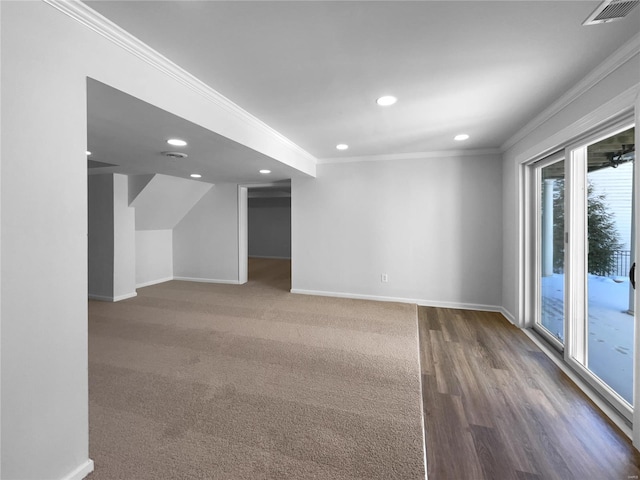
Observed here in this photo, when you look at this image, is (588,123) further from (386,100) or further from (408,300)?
(408,300)

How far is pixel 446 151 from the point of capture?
13.4 feet

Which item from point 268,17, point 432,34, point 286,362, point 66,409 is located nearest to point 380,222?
point 286,362

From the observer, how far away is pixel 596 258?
2.23 meters

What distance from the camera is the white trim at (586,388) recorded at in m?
1.78

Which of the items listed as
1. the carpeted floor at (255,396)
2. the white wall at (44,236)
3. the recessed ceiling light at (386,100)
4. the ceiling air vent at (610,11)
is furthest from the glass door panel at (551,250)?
the white wall at (44,236)

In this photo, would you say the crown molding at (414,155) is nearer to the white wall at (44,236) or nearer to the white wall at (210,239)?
the white wall at (210,239)

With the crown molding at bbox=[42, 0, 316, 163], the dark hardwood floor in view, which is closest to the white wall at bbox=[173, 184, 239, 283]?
the crown molding at bbox=[42, 0, 316, 163]

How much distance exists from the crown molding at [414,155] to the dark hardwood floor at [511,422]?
256cm

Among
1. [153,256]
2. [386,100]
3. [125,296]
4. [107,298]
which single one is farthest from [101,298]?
[386,100]

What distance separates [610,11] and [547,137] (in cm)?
148

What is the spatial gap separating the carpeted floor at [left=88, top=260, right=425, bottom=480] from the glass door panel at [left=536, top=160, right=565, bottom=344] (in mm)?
1426

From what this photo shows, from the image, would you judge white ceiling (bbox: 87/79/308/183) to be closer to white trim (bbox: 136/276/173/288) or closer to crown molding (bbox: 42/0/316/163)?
crown molding (bbox: 42/0/316/163)

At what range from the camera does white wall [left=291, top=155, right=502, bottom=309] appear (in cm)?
404

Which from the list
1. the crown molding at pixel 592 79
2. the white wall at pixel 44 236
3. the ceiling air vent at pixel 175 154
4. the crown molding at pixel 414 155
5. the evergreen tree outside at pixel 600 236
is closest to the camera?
the white wall at pixel 44 236
